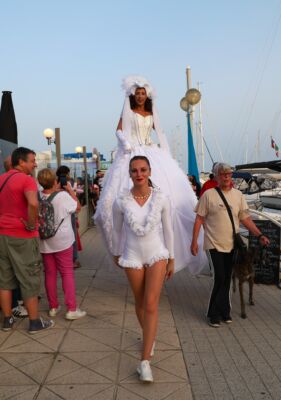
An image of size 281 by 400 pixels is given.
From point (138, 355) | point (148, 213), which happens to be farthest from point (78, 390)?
point (148, 213)

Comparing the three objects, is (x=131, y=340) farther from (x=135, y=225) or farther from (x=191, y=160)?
(x=191, y=160)

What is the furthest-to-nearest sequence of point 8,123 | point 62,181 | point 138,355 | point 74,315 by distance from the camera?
point 8,123, point 62,181, point 74,315, point 138,355

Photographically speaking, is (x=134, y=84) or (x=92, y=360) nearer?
(x=92, y=360)

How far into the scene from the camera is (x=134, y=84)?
539 centimetres

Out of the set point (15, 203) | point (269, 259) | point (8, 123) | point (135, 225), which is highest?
point (8, 123)

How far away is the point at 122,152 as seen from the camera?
5273mm

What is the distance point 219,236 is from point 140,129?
71.4 inches

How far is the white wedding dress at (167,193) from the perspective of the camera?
4949 mm

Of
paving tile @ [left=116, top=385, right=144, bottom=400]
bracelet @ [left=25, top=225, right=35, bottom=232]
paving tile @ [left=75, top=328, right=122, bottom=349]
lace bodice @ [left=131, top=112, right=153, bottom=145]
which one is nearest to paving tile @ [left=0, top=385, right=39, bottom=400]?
paving tile @ [left=116, top=385, right=144, bottom=400]

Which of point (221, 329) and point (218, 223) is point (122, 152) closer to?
point (218, 223)

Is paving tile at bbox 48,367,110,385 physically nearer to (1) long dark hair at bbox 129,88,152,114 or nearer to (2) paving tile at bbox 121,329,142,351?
(2) paving tile at bbox 121,329,142,351

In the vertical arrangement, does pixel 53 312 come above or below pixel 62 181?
below

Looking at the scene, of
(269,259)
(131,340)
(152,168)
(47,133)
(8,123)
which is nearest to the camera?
(131,340)

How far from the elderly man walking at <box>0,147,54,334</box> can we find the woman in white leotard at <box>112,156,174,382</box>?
1.12m
